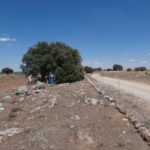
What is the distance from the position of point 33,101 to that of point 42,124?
462 cm

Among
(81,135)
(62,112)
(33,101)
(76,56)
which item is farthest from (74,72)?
(81,135)

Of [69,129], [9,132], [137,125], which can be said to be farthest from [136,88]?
[9,132]

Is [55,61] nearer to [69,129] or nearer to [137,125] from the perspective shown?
[69,129]

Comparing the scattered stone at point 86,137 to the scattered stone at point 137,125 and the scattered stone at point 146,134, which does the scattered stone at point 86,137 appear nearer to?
the scattered stone at point 146,134

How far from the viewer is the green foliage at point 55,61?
1147 inches

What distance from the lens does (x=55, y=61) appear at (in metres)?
30.0

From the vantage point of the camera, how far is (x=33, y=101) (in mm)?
12125

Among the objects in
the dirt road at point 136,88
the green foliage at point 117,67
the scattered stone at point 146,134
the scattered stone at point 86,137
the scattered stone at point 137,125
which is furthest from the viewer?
the green foliage at point 117,67

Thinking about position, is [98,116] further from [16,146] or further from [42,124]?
[16,146]

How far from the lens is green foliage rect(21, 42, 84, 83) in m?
29.1

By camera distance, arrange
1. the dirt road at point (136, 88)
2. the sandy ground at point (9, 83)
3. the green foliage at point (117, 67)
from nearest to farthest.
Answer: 1. the dirt road at point (136, 88)
2. the sandy ground at point (9, 83)
3. the green foliage at point (117, 67)

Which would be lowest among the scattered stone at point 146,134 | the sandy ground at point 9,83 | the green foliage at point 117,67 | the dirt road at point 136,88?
the sandy ground at point 9,83

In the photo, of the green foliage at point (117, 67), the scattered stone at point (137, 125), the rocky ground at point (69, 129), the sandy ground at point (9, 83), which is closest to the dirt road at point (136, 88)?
the rocky ground at point (69, 129)

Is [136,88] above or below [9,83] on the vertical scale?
above
